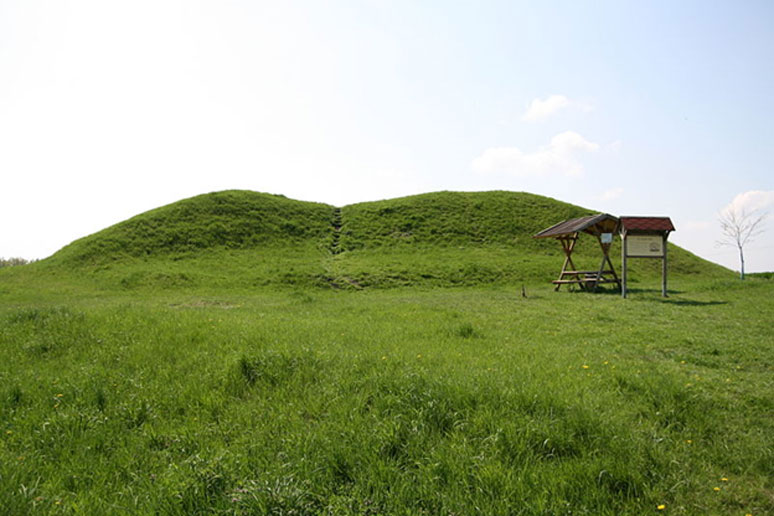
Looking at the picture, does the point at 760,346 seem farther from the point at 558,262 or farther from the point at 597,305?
the point at 558,262

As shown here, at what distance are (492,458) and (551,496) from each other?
574mm

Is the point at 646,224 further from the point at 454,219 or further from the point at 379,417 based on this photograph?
the point at 454,219

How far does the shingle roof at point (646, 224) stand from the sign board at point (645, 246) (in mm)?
416

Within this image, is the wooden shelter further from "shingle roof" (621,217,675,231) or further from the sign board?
"shingle roof" (621,217,675,231)

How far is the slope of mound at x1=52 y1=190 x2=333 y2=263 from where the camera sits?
120 ft

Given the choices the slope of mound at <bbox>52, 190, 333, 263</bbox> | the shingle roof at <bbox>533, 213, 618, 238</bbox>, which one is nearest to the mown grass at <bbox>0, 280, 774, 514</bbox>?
the shingle roof at <bbox>533, 213, 618, 238</bbox>

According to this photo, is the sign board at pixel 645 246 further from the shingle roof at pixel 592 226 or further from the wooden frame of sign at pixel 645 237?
the shingle roof at pixel 592 226

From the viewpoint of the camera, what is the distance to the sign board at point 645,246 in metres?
19.9

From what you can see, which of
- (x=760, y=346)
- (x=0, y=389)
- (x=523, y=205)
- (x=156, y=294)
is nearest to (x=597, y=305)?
(x=760, y=346)

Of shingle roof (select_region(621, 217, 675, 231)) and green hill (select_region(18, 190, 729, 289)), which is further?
green hill (select_region(18, 190, 729, 289))

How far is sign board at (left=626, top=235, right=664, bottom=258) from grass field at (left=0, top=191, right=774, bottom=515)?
899 centimetres

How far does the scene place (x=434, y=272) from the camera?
104ft

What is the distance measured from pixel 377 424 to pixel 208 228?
41438 mm

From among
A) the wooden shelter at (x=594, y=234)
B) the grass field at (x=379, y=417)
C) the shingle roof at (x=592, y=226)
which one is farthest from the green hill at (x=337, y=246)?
the grass field at (x=379, y=417)
